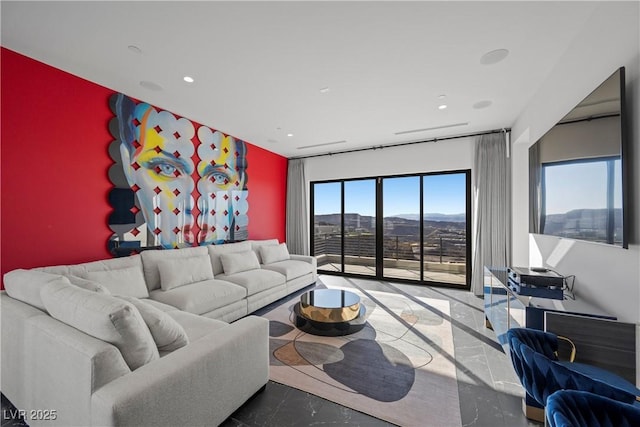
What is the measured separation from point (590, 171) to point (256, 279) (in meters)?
3.46

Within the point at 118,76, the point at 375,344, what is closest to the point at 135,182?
the point at 118,76

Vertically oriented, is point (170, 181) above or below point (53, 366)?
above

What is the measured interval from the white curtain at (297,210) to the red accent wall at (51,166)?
12.0 feet

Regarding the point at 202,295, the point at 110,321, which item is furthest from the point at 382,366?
the point at 110,321

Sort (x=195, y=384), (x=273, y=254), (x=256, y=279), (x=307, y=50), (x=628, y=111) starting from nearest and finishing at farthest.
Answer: (x=195, y=384)
(x=628, y=111)
(x=307, y=50)
(x=256, y=279)
(x=273, y=254)

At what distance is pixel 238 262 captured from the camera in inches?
155

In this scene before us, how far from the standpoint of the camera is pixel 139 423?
1125 millimetres

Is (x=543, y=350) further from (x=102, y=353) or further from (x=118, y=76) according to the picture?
(x=118, y=76)

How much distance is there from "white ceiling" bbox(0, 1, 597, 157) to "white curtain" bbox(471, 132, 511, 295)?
0.84 metres

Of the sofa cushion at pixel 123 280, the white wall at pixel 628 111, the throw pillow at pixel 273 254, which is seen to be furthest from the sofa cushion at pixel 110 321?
the throw pillow at pixel 273 254

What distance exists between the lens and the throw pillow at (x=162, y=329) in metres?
1.54

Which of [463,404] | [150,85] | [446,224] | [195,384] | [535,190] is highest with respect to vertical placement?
[150,85]

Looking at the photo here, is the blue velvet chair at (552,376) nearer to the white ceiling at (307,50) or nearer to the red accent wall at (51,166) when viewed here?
the white ceiling at (307,50)

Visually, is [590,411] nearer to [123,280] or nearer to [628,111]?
[628,111]
